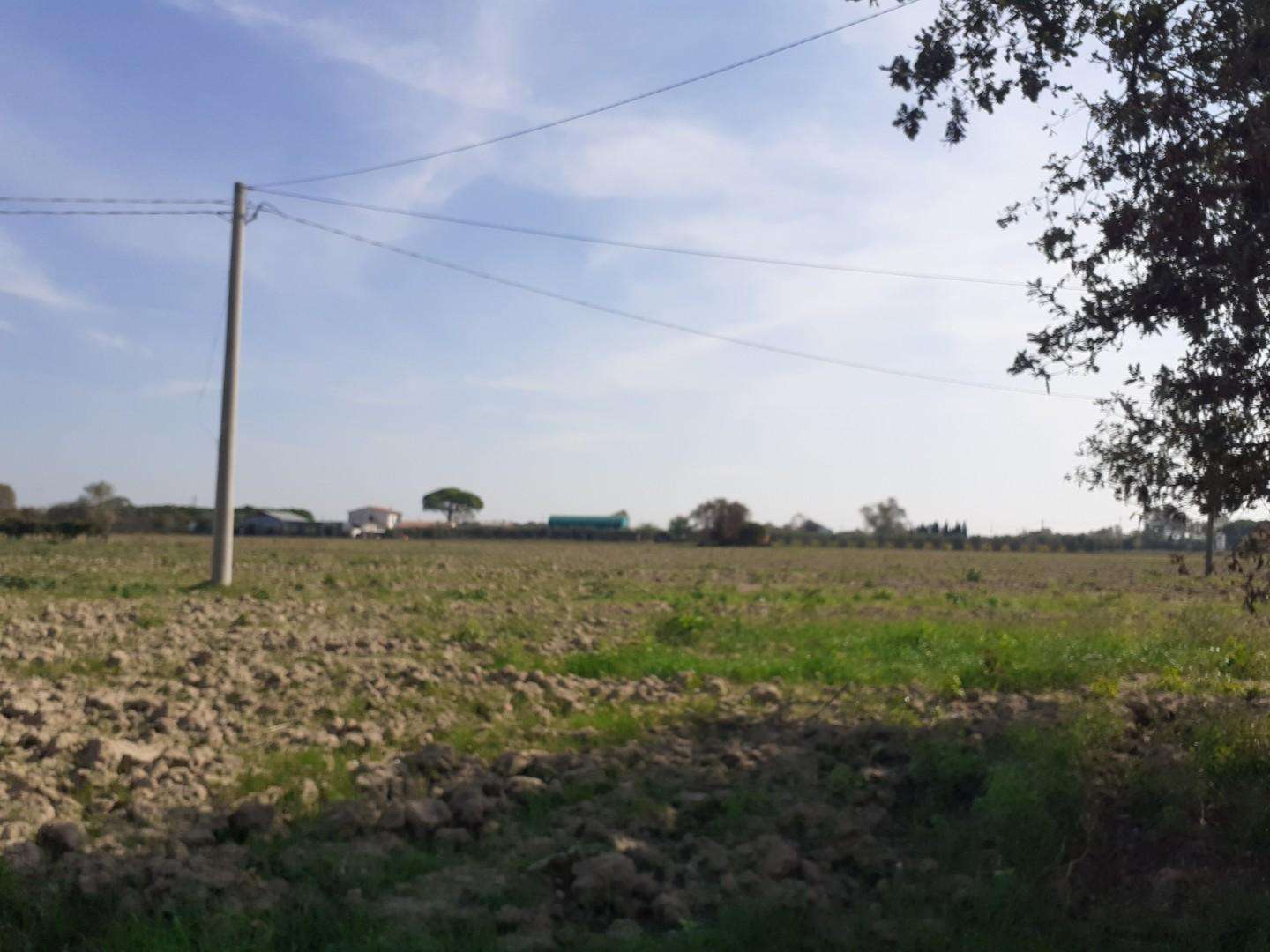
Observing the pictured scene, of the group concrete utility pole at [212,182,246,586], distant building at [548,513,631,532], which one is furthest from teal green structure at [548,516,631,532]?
concrete utility pole at [212,182,246,586]

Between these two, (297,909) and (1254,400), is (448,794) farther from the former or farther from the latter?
(1254,400)

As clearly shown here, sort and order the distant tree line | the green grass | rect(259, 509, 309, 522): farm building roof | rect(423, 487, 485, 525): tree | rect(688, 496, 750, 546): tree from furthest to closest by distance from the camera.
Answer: rect(423, 487, 485, 525): tree < rect(259, 509, 309, 522): farm building roof < rect(688, 496, 750, 546): tree < the distant tree line < the green grass

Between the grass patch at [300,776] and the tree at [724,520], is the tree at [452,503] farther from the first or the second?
the grass patch at [300,776]

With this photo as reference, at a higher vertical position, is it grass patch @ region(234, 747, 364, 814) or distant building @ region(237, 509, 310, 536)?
distant building @ region(237, 509, 310, 536)

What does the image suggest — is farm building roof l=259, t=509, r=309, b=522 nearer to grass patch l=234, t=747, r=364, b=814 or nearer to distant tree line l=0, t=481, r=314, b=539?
distant tree line l=0, t=481, r=314, b=539

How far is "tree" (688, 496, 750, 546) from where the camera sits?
9056cm

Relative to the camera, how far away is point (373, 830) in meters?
7.38

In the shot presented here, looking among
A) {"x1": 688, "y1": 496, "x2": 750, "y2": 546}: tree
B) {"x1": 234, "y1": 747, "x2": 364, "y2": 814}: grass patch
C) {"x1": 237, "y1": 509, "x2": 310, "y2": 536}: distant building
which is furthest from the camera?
{"x1": 237, "y1": 509, "x2": 310, "y2": 536}: distant building

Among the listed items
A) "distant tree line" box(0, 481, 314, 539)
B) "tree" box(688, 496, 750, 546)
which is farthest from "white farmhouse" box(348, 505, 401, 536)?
"tree" box(688, 496, 750, 546)

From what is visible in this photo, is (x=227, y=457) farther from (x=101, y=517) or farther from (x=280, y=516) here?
(x=280, y=516)

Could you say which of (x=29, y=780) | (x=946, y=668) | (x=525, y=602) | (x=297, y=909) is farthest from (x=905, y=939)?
(x=525, y=602)

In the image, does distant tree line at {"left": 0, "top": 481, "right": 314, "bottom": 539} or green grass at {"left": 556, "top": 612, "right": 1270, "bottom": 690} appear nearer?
green grass at {"left": 556, "top": 612, "right": 1270, "bottom": 690}

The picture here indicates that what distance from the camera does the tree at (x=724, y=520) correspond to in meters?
90.6

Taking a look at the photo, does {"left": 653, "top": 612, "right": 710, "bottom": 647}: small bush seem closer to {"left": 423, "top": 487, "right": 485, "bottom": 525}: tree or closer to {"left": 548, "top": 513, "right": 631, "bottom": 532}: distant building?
{"left": 548, "top": 513, "right": 631, "bottom": 532}: distant building
